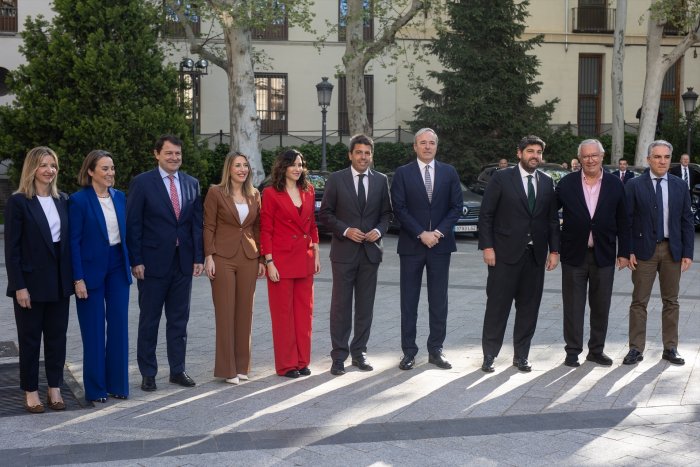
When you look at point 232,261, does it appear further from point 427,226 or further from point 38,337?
point 427,226

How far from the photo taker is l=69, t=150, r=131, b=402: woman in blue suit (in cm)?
716

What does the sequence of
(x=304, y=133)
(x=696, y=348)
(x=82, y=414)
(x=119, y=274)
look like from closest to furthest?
(x=82, y=414) < (x=119, y=274) < (x=696, y=348) < (x=304, y=133)

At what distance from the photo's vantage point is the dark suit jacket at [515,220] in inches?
326

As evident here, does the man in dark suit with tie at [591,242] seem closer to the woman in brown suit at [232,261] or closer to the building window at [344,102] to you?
the woman in brown suit at [232,261]

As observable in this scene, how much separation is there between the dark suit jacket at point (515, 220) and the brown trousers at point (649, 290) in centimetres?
86

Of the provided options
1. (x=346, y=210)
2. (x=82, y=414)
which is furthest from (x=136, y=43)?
(x=82, y=414)

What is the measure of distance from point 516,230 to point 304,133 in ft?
95.5

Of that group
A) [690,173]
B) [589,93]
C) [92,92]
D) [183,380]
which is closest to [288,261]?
[183,380]

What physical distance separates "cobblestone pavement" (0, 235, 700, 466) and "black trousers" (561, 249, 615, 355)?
0.77 ft

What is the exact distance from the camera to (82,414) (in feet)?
22.6

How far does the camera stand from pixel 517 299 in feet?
28.0

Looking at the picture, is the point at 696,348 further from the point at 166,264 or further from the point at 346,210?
the point at 166,264

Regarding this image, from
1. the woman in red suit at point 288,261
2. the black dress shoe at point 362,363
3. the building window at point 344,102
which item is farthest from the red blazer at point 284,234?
the building window at point 344,102

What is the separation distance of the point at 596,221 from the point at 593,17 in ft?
106
